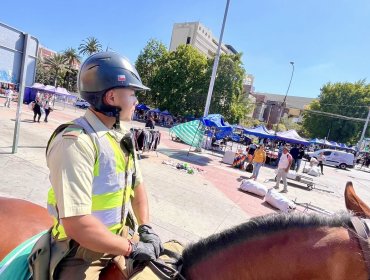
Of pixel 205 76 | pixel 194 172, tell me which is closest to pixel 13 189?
pixel 194 172

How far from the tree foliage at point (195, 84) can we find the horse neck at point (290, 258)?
3871cm

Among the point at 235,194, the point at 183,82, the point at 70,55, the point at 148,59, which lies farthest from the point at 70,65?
the point at 235,194

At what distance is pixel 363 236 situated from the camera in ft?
3.97

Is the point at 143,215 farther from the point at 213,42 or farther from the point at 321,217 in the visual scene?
the point at 213,42

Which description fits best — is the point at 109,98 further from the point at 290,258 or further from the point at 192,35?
the point at 192,35

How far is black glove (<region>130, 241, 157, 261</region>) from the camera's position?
144 centimetres

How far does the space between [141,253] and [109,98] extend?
0.89 metres

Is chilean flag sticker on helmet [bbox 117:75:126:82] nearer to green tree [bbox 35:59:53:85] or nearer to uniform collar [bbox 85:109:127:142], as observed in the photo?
uniform collar [bbox 85:109:127:142]

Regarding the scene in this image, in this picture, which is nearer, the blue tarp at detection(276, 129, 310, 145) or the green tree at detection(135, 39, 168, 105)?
the blue tarp at detection(276, 129, 310, 145)

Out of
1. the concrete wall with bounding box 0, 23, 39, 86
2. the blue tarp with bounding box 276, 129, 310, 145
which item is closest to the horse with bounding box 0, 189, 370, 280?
the concrete wall with bounding box 0, 23, 39, 86

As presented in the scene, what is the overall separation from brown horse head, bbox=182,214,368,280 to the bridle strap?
0.6 inches

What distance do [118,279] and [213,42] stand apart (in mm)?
108484

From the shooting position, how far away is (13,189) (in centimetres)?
574

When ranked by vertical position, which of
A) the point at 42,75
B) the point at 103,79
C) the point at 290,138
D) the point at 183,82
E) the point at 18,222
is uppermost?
the point at 183,82
